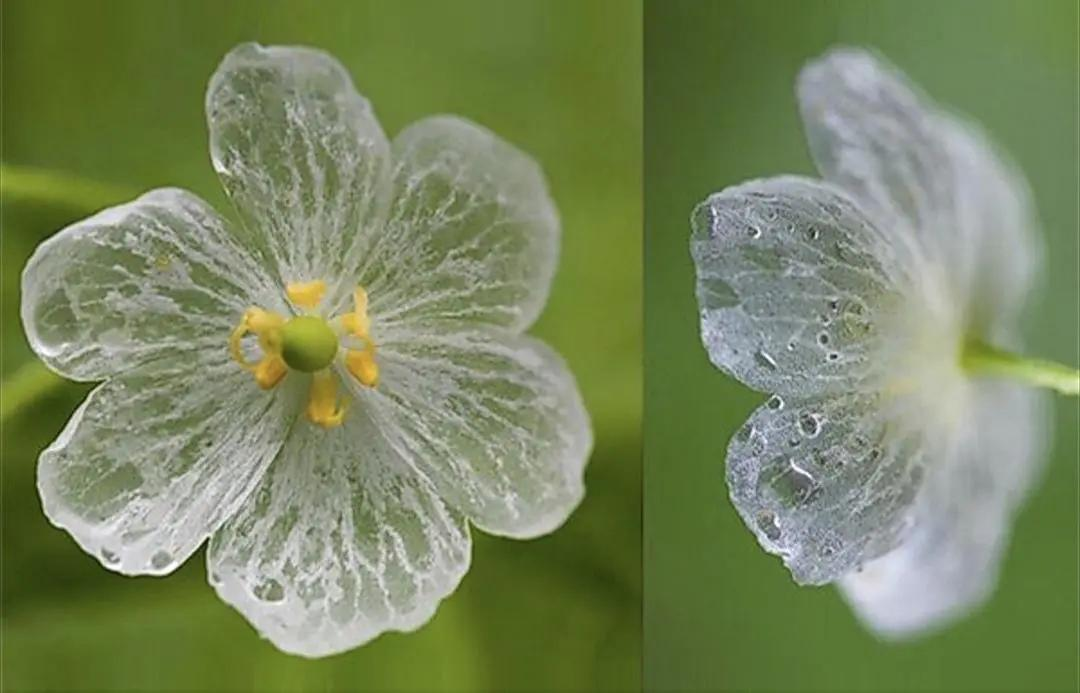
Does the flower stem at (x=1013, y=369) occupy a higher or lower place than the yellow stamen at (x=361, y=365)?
lower

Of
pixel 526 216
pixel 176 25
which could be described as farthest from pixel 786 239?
pixel 176 25

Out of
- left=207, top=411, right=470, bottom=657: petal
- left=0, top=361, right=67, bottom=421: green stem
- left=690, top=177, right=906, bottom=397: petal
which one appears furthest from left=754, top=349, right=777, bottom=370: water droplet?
left=0, top=361, right=67, bottom=421: green stem

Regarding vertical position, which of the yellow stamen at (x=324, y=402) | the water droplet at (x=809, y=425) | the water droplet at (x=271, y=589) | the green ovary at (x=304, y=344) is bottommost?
the water droplet at (x=271, y=589)

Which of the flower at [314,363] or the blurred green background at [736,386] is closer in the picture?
the flower at [314,363]

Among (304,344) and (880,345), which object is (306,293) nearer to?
(304,344)

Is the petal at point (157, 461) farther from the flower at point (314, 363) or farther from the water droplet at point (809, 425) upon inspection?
the water droplet at point (809, 425)

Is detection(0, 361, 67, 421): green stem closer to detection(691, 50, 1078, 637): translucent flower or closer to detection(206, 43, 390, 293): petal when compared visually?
detection(206, 43, 390, 293): petal

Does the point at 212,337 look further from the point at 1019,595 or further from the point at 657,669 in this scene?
the point at 1019,595

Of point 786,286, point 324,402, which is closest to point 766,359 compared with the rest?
point 786,286

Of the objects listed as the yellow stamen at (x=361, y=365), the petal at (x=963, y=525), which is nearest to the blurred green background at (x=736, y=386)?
the petal at (x=963, y=525)
